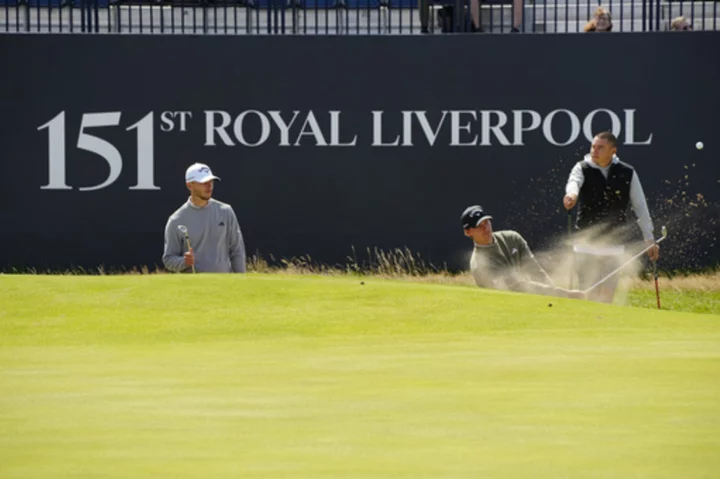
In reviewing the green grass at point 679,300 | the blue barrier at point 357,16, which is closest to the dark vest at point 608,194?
the green grass at point 679,300

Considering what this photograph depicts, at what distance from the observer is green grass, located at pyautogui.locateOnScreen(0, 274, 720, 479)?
11.5ft

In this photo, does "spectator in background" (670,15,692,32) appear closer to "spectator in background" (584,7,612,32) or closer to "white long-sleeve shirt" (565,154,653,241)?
"spectator in background" (584,7,612,32)

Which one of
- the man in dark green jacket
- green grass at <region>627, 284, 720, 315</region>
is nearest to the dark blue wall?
green grass at <region>627, 284, 720, 315</region>

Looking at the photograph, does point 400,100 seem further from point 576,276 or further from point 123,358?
point 123,358

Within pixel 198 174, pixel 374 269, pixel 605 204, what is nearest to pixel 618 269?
pixel 605 204

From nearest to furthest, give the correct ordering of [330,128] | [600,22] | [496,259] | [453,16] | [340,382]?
[340,382] < [496,259] < [330,128] < [600,22] < [453,16]

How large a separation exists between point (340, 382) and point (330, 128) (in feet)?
34.3

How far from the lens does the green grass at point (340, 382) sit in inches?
139

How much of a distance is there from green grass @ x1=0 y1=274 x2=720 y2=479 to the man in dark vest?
3.28 m

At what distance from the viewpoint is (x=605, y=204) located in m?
10.9

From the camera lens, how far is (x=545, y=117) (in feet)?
49.5

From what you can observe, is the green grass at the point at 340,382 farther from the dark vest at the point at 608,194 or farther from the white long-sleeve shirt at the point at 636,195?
the dark vest at the point at 608,194

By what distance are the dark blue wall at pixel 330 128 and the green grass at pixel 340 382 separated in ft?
23.5

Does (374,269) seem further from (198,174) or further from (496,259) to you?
(496,259)
